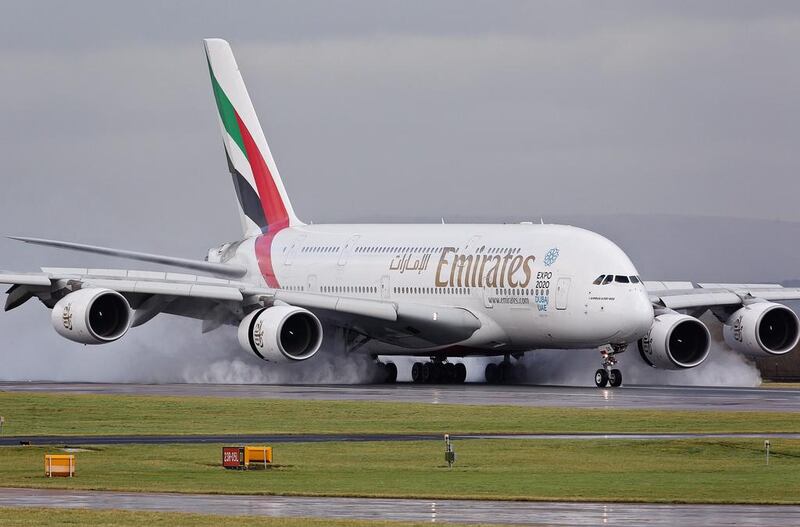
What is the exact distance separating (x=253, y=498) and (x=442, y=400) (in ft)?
80.0

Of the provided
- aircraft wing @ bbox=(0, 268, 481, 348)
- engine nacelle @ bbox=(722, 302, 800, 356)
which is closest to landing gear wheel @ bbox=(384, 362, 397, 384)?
aircraft wing @ bbox=(0, 268, 481, 348)

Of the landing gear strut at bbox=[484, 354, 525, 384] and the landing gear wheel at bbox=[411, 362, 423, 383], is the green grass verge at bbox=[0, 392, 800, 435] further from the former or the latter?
the landing gear strut at bbox=[484, 354, 525, 384]

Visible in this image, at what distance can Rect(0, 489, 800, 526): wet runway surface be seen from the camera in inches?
992

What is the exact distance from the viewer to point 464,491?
2952 centimetres

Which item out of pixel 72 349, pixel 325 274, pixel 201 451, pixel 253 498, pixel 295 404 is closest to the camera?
pixel 253 498

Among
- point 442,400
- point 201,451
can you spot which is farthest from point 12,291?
point 201,451

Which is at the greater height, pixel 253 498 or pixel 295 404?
pixel 295 404

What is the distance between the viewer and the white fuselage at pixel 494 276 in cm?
5778

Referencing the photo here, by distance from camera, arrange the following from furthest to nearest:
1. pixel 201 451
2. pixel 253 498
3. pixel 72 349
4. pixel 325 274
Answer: pixel 72 349 < pixel 325 274 < pixel 201 451 < pixel 253 498

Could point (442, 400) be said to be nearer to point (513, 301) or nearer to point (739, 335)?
point (513, 301)

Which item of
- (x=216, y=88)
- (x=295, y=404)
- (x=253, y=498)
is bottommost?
(x=253, y=498)

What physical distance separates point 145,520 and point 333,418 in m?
20.9

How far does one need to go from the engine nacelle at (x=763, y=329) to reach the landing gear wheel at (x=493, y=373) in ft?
26.1

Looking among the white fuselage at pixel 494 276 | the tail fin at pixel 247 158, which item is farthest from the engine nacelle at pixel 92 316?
the tail fin at pixel 247 158
